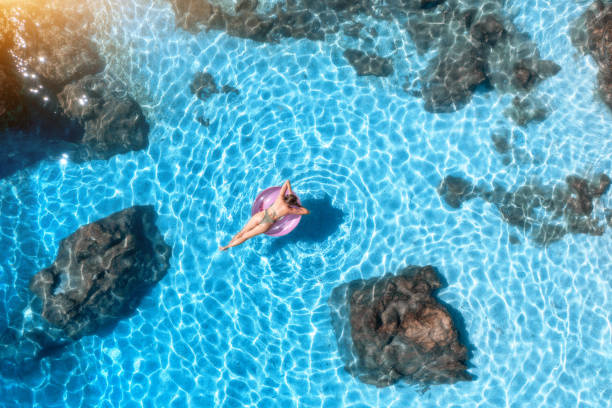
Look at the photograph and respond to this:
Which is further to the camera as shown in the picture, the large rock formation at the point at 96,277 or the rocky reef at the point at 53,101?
the rocky reef at the point at 53,101

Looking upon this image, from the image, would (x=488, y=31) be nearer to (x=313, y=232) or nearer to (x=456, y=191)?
(x=456, y=191)

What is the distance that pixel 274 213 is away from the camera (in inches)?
324

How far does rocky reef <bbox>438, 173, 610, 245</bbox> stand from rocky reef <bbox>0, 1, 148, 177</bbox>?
290 inches

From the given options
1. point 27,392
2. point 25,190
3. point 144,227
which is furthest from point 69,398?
point 25,190

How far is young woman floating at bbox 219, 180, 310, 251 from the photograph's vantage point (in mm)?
8024

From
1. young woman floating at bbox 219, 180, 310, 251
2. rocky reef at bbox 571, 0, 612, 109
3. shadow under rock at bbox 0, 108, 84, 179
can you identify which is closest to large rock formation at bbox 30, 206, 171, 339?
shadow under rock at bbox 0, 108, 84, 179

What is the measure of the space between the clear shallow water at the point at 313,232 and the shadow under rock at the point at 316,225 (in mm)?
31

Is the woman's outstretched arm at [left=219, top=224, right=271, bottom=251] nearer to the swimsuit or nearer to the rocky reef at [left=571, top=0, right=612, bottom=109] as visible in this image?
the swimsuit

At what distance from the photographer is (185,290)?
945 centimetres

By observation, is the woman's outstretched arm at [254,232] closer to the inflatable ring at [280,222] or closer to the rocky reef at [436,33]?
the inflatable ring at [280,222]

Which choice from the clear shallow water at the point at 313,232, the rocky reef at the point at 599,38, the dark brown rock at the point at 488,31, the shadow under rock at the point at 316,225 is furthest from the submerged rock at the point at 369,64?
the rocky reef at the point at 599,38

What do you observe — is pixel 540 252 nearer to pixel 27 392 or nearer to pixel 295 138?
pixel 295 138

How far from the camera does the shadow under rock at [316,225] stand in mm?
9289

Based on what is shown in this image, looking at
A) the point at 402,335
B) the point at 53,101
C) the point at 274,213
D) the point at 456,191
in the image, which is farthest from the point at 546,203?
the point at 53,101
